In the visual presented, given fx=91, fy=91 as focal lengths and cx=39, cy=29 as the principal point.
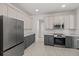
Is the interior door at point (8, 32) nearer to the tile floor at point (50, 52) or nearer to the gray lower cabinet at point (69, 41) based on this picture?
the tile floor at point (50, 52)

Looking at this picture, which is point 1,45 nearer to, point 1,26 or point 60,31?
point 1,26

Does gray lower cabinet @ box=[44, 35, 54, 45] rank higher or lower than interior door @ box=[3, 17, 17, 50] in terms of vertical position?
lower

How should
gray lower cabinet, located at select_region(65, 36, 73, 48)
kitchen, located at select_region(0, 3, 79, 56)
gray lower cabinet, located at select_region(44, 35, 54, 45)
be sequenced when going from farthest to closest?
gray lower cabinet, located at select_region(44, 35, 54, 45), gray lower cabinet, located at select_region(65, 36, 73, 48), kitchen, located at select_region(0, 3, 79, 56)

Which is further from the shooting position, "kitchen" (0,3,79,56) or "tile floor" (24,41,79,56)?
"kitchen" (0,3,79,56)

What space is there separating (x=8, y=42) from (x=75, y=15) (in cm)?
513

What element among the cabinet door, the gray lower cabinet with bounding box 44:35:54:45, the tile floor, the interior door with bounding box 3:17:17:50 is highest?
the cabinet door

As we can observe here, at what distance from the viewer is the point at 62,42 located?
6094 mm

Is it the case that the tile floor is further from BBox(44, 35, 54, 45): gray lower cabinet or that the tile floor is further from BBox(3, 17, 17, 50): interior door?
BBox(3, 17, 17, 50): interior door

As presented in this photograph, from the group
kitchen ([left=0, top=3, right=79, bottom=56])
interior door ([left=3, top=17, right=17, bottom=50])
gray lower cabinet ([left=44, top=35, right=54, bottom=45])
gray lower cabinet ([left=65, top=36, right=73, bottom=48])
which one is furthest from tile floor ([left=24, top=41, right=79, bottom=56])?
interior door ([left=3, top=17, right=17, bottom=50])

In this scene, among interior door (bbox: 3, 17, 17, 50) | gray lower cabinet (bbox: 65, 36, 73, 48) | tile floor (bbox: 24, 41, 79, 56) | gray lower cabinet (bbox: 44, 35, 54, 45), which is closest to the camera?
interior door (bbox: 3, 17, 17, 50)

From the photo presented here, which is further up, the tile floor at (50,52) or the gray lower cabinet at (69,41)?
the gray lower cabinet at (69,41)

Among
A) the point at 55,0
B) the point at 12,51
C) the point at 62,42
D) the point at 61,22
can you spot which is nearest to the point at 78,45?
the point at 62,42

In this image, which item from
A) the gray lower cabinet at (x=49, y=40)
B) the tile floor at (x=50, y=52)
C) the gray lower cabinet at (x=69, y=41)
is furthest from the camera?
the gray lower cabinet at (x=49, y=40)

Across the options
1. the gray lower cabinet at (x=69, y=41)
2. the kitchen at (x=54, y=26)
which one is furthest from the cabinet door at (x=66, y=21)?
the gray lower cabinet at (x=69, y=41)
